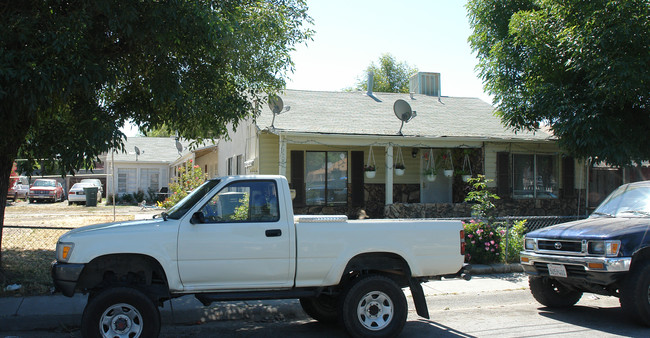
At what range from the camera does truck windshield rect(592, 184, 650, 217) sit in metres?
7.52

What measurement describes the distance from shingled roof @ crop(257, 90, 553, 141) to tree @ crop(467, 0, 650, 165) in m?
1.80

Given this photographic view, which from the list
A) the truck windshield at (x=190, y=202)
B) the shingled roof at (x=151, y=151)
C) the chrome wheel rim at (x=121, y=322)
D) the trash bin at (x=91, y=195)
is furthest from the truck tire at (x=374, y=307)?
the shingled roof at (x=151, y=151)

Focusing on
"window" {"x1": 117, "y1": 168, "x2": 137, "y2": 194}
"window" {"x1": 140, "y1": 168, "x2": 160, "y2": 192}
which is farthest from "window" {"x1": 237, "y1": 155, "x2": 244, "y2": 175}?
"window" {"x1": 117, "y1": 168, "x2": 137, "y2": 194}

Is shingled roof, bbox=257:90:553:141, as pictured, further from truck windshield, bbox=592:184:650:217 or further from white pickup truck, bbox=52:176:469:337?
white pickup truck, bbox=52:176:469:337

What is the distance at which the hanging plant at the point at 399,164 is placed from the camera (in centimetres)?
1590

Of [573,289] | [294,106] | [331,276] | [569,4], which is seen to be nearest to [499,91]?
A: [569,4]

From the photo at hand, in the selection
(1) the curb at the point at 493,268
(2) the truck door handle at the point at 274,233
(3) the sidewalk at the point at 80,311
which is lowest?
(3) the sidewalk at the point at 80,311

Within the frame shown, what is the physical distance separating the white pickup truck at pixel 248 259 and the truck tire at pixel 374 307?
0.04 ft

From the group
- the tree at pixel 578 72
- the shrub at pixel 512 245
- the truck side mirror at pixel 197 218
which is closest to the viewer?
the truck side mirror at pixel 197 218

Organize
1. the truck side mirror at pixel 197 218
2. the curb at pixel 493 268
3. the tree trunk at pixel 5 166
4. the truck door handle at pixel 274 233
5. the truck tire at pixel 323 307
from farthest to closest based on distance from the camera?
the curb at pixel 493 268 → the tree trunk at pixel 5 166 → the truck tire at pixel 323 307 → the truck door handle at pixel 274 233 → the truck side mirror at pixel 197 218

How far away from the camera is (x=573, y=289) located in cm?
720

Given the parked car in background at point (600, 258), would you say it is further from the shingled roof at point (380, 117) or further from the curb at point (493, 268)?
the shingled roof at point (380, 117)

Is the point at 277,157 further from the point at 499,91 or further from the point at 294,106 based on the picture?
the point at 499,91

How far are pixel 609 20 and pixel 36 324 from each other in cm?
1261
